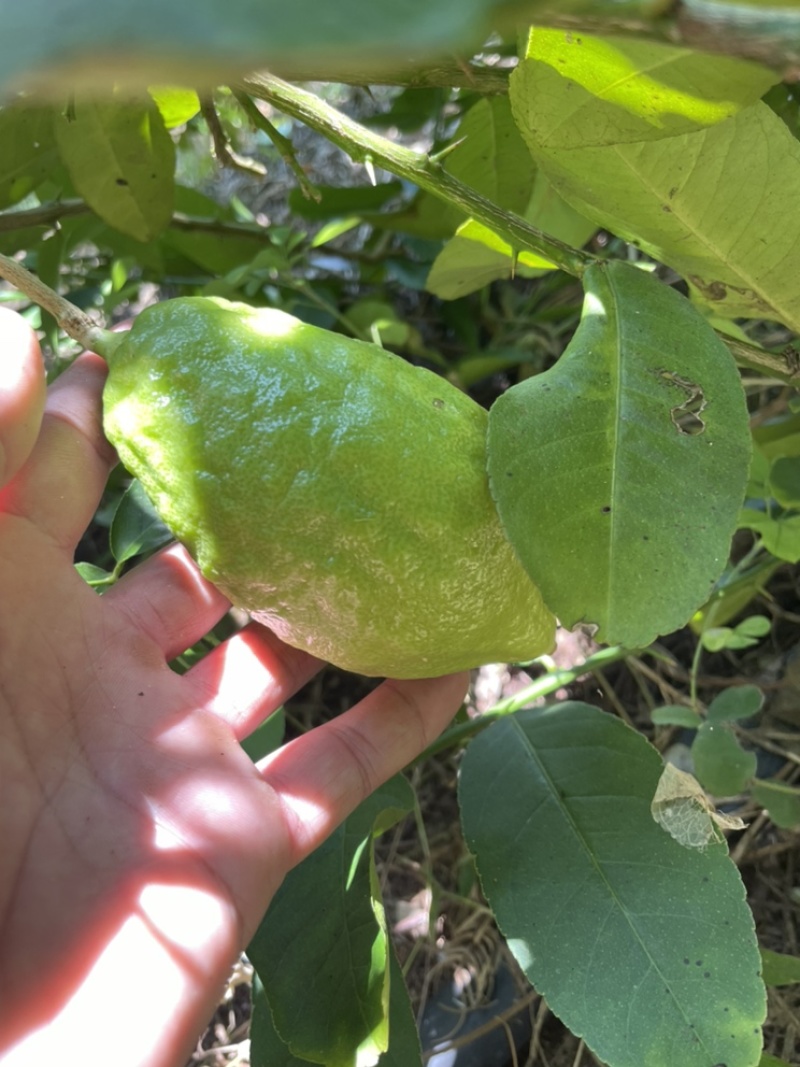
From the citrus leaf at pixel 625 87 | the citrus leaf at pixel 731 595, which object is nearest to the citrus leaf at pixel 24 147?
the citrus leaf at pixel 625 87

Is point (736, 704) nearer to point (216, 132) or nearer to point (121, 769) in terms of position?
point (121, 769)

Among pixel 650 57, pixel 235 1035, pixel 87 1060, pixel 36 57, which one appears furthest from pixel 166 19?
pixel 235 1035

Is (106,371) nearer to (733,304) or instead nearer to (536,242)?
(536,242)

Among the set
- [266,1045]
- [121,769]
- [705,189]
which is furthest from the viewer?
[266,1045]

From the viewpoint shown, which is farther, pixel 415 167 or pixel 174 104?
pixel 174 104

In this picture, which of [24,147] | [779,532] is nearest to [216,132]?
[24,147]
